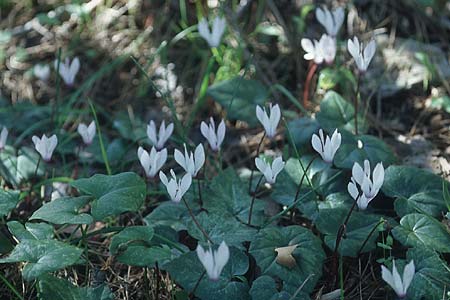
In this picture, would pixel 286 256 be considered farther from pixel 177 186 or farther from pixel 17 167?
pixel 17 167

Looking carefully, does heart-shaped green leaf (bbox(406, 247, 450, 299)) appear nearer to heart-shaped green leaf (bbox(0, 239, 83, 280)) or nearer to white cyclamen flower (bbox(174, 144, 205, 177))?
white cyclamen flower (bbox(174, 144, 205, 177))

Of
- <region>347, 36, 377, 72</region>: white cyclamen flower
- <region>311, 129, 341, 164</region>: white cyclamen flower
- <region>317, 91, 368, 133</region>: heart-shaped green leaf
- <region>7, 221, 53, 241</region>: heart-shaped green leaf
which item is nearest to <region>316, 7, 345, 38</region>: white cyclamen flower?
<region>317, 91, 368, 133</region>: heart-shaped green leaf

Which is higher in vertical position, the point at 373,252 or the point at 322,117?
the point at 322,117

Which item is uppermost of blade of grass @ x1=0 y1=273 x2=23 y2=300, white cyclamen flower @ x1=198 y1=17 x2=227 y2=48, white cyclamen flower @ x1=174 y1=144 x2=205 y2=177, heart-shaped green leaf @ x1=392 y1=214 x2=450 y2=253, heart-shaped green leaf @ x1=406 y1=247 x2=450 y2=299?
white cyclamen flower @ x1=198 y1=17 x2=227 y2=48

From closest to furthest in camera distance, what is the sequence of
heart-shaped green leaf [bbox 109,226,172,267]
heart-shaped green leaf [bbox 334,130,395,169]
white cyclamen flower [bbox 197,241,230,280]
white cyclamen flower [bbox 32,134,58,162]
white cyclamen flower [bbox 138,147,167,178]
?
1. white cyclamen flower [bbox 197,241,230,280]
2. heart-shaped green leaf [bbox 109,226,172,267]
3. white cyclamen flower [bbox 138,147,167,178]
4. white cyclamen flower [bbox 32,134,58,162]
5. heart-shaped green leaf [bbox 334,130,395,169]

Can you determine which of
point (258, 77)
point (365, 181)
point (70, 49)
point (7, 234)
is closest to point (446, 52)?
point (258, 77)

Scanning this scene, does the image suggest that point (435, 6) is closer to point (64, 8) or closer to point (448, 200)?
point (448, 200)

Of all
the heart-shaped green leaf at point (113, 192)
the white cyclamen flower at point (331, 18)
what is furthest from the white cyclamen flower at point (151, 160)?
the white cyclamen flower at point (331, 18)
